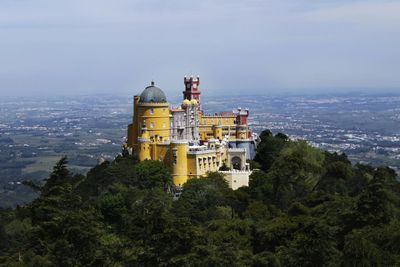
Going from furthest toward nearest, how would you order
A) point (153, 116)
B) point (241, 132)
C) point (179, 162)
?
point (241, 132), point (153, 116), point (179, 162)

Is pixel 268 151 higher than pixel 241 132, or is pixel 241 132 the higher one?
pixel 241 132

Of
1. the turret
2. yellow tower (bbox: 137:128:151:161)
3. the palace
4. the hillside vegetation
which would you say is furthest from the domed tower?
the turret

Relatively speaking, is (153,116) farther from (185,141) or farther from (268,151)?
(268,151)

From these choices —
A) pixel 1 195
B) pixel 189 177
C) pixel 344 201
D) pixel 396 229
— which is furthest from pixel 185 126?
pixel 1 195

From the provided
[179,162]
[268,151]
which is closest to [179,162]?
[179,162]

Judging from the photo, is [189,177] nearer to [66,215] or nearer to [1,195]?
[66,215]

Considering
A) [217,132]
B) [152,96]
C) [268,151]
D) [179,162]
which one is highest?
[152,96]

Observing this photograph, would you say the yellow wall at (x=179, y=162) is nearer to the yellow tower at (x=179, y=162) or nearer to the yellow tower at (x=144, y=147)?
the yellow tower at (x=179, y=162)
